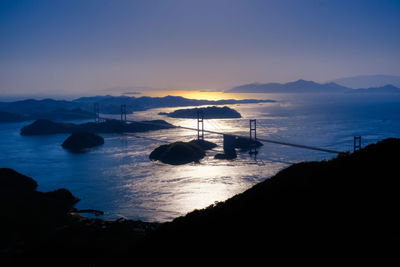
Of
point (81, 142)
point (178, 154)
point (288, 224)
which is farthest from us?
point (81, 142)

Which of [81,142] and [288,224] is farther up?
[288,224]

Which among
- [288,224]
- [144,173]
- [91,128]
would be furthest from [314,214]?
[91,128]

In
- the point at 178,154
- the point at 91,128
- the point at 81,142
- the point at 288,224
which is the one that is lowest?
the point at 178,154

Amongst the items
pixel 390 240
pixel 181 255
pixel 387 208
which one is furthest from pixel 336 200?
pixel 181 255

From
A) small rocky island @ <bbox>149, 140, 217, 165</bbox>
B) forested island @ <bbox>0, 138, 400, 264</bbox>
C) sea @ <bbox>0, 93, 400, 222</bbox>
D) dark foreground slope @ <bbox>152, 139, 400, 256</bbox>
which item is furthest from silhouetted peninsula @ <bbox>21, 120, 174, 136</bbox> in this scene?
dark foreground slope @ <bbox>152, 139, 400, 256</bbox>

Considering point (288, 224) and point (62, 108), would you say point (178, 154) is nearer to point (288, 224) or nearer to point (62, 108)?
point (288, 224)

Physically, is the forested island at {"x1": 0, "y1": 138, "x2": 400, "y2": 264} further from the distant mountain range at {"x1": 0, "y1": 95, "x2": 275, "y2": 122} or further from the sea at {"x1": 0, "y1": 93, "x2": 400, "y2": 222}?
the distant mountain range at {"x1": 0, "y1": 95, "x2": 275, "y2": 122}

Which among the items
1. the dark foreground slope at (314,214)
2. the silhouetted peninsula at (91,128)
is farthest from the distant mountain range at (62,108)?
the dark foreground slope at (314,214)

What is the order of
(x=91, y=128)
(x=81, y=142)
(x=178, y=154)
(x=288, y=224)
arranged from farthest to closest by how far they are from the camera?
(x=91, y=128)
(x=81, y=142)
(x=178, y=154)
(x=288, y=224)
